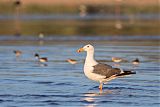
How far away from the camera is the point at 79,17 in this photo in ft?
189

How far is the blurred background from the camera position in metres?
41.5

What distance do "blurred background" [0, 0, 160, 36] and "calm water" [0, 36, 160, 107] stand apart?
12664mm

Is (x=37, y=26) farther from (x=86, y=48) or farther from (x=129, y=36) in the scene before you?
(x=86, y=48)

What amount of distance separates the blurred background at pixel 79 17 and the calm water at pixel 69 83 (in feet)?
41.5

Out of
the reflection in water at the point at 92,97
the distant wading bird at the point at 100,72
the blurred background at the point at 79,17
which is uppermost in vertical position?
the blurred background at the point at 79,17

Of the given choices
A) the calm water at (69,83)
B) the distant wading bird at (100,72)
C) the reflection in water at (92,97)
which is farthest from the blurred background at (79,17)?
the reflection in water at (92,97)

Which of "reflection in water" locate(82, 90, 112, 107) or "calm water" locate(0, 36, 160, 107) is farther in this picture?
"calm water" locate(0, 36, 160, 107)

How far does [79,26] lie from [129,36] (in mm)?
8054

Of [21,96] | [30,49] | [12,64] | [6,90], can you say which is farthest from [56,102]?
[30,49]

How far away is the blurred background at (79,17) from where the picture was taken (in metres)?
41.5

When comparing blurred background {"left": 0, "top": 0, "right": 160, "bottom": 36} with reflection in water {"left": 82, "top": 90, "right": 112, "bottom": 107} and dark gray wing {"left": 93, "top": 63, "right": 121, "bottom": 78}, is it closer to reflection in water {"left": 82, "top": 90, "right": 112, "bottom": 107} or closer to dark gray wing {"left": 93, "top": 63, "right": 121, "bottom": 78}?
dark gray wing {"left": 93, "top": 63, "right": 121, "bottom": 78}

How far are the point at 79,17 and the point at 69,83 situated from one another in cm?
3983

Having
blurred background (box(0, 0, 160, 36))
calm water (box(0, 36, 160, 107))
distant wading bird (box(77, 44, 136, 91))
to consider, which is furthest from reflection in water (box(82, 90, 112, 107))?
blurred background (box(0, 0, 160, 36))

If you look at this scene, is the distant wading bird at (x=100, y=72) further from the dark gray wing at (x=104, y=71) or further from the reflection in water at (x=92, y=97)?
the reflection in water at (x=92, y=97)
